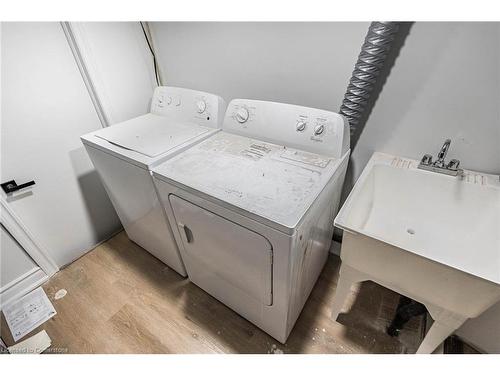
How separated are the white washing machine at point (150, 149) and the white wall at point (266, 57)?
0.20 meters

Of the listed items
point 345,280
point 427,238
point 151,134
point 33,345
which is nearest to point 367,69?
point 427,238

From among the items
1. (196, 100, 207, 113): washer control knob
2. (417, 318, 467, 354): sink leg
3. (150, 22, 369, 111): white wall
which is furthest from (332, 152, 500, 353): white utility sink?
(196, 100, 207, 113): washer control knob

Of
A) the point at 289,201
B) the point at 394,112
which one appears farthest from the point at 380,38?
the point at 289,201

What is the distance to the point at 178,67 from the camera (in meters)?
1.81

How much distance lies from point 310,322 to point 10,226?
6.44 feet

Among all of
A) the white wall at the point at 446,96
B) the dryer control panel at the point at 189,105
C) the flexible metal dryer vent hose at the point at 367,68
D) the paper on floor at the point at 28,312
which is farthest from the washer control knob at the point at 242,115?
the paper on floor at the point at 28,312

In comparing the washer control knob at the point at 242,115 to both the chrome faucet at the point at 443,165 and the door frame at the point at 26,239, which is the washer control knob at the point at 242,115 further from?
the door frame at the point at 26,239

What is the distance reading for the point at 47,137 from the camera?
4.86 feet

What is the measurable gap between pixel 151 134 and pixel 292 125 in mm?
895

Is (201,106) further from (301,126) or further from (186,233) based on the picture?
(186,233)

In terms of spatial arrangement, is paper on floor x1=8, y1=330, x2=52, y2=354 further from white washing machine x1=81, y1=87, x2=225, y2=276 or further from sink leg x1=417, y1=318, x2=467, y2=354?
sink leg x1=417, y1=318, x2=467, y2=354

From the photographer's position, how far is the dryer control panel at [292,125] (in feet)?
3.80

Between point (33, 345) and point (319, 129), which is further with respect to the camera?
point (33, 345)
